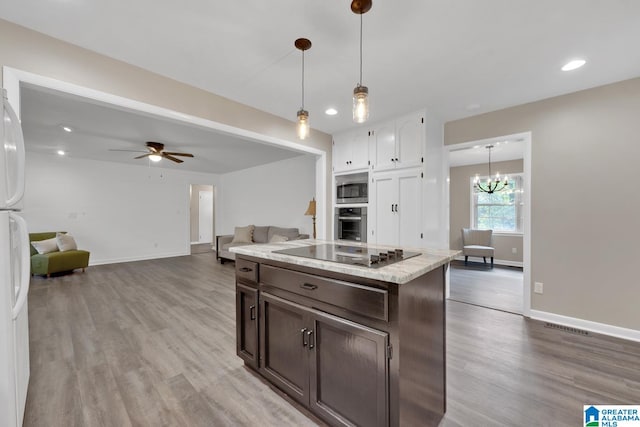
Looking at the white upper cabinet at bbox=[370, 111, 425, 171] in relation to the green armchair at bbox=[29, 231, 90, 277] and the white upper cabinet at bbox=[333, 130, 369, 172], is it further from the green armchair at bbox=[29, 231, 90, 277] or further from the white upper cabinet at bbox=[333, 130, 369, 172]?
the green armchair at bbox=[29, 231, 90, 277]

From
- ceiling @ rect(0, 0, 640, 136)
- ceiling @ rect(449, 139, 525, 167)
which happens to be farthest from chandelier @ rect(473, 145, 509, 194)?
ceiling @ rect(0, 0, 640, 136)

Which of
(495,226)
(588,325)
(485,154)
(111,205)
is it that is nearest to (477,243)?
(495,226)

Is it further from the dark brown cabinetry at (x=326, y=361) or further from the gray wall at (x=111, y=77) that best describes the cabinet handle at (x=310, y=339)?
the gray wall at (x=111, y=77)

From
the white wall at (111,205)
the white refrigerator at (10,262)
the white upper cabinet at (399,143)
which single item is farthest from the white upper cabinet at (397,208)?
the white wall at (111,205)

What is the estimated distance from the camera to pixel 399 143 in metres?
3.52

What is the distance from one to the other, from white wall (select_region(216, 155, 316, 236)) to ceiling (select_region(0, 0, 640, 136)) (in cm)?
302

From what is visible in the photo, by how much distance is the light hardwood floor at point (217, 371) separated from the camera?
160cm

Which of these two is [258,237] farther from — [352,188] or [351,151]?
[351,151]

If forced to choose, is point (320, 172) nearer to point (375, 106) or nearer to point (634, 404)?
point (375, 106)

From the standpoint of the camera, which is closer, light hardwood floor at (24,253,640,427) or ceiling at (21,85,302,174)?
light hardwood floor at (24,253,640,427)

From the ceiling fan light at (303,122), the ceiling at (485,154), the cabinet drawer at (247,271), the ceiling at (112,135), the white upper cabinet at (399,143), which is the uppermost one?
the ceiling at (485,154)

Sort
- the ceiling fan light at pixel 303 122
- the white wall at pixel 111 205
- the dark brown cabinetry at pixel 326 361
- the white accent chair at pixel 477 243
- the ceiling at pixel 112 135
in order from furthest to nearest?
the white accent chair at pixel 477 243 → the white wall at pixel 111 205 → the ceiling at pixel 112 135 → the ceiling fan light at pixel 303 122 → the dark brown cabinetry at pixel 326 361

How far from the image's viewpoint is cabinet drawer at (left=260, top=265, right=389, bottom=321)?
119 cm

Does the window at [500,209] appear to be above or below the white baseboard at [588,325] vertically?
above
